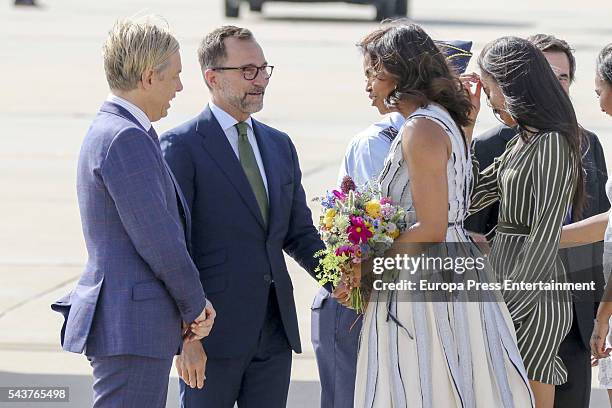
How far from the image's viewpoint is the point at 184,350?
13.1 feet

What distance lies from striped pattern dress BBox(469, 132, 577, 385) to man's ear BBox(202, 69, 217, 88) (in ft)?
3.44

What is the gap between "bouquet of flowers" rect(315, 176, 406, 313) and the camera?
3855 millimetres

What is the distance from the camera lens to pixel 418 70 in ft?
12.9

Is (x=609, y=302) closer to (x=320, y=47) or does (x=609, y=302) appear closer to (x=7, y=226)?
(x=7, y=226)

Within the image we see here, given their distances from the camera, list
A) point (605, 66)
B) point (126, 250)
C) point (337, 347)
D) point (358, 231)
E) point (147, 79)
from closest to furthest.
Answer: point (126, 250), point (147, 79), point (358, 231), point (605, 66), point (337, 347)

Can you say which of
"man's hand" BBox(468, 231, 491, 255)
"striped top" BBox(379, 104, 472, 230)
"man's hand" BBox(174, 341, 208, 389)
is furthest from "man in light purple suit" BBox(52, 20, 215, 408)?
"man's hand" BBox(468, 231, 491, 255)

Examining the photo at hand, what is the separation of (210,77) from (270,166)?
0.41 m

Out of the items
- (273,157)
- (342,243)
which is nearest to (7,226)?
(273,157)

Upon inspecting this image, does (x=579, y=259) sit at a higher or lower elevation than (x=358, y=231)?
lower

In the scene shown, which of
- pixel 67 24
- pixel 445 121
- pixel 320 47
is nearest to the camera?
pixel 445 121

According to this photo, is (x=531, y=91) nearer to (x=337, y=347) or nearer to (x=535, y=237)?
(x=535, y=237)

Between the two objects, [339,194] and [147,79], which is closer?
[147,79]

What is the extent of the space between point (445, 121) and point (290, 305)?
103cm

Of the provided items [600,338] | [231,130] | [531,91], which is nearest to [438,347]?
[600,338]
